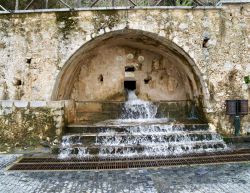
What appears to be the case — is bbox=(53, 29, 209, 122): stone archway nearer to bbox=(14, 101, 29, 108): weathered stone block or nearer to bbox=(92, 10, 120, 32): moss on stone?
bbox=(92, 10, 120, 32): moss on stone

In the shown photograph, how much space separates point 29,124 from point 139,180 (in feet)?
12.2

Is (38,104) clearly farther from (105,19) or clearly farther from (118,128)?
(105,19)

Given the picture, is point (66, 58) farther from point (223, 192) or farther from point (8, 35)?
point (223, 192)

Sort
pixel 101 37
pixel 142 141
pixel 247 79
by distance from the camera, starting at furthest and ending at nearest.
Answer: pixel 247 79 → pixel 101 37 → pixel 142 141

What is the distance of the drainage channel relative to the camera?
6.28 metres

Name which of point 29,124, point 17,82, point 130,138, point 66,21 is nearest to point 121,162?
point 130,138

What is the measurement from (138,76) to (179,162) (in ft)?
15.5

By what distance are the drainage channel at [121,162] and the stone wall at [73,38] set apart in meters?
1.69

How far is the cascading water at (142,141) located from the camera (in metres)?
7.20

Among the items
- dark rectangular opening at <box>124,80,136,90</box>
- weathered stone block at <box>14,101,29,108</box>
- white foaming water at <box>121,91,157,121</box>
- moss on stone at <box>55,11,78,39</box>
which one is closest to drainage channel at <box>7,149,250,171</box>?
weathered stone block at <box>14,101,29,108</box>

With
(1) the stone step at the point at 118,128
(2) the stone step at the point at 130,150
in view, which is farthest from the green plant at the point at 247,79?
(2) the stone step at the point at 130,150

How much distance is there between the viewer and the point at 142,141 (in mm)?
7418

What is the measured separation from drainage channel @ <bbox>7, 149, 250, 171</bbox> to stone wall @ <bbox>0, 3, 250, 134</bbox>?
1.69m

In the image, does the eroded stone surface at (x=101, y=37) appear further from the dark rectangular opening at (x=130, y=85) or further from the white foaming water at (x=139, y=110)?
the dark rectangular opening at (x=130, y=85)
